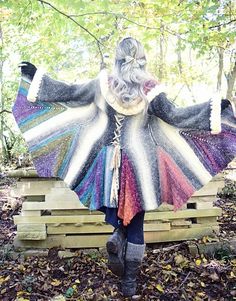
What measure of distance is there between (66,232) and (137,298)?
1.06 meters

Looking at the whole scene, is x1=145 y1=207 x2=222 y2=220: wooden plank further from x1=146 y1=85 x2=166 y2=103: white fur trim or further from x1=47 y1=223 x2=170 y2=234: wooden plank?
x1=146 y1=85 x2=166 y2=103: white fur trim

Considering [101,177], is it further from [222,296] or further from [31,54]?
[31,54]

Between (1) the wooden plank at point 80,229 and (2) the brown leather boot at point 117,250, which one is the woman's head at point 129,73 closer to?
(2) the brown leather boot at point 117,250

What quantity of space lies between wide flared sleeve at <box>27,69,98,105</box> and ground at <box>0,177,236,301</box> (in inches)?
55.9

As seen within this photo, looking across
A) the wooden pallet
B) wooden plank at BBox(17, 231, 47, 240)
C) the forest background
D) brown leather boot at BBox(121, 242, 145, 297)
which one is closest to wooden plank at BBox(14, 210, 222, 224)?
the wooden pallet

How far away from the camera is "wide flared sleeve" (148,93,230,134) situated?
2543 millimetres

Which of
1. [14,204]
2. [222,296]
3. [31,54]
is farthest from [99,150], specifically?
[31,54]

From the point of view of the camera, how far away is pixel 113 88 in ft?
8.70

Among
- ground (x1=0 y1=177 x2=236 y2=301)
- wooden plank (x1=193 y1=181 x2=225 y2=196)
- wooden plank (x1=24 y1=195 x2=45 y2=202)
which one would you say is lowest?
ground (x1=0 y1=177 x2=236 y2=301)

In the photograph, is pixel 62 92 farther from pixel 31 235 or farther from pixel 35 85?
pixel 31 235

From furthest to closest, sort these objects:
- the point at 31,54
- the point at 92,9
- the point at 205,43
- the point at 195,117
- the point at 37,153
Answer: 1. the point at 31,54
2. the point at 205,43
3. the point at 92,9
4. the point at 37,153
5. the point at 195,117

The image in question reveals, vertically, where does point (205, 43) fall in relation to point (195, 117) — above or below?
above

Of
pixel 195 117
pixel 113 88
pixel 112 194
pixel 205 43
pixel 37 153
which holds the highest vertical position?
pixel 205 43

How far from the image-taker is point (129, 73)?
2625 millimetres
